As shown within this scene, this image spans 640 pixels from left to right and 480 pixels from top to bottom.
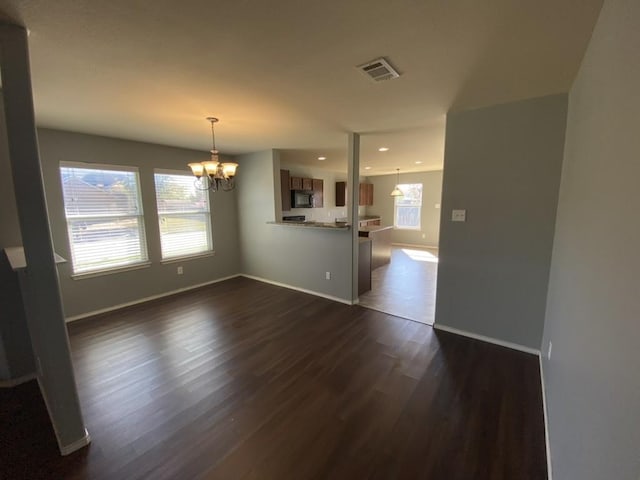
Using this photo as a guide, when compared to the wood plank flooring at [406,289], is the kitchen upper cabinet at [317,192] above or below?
above

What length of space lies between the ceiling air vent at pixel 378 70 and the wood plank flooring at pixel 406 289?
2.77 metres

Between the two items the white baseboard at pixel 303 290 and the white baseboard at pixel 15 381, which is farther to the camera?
the white baseboard at pixel 303 290

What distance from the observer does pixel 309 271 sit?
14.7 ft

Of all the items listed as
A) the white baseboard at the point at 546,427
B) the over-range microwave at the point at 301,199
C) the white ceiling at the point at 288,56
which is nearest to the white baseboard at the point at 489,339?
the white baseboard at the point at 546,427

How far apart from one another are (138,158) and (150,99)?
2000 millimetres

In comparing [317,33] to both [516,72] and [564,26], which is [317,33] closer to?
[564,26]

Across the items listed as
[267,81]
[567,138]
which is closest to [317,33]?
[267,81]

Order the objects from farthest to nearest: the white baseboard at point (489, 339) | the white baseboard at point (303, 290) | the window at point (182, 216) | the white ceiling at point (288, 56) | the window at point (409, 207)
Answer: the window at point (409, 207), the window at point (182, 216), the white baseboard at point (303, 290), the white baseboard at point (489, 339), the white ceiling at point (288, 56)

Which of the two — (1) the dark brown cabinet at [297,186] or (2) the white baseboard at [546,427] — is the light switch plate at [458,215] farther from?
(1) the dark brown cabinet at [297,186]

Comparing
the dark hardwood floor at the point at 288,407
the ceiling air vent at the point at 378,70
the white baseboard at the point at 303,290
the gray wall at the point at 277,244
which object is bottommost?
the dark hardwood floor at the point at 288,407

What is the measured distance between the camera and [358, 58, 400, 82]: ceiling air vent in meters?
1.77

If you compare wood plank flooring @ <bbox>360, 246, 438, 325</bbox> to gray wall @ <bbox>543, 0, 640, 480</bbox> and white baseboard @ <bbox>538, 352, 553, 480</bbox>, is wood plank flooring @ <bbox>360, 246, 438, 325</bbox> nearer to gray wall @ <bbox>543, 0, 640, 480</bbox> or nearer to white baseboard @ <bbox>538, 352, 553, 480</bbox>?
white baseboard @ <bbox>538, 352, 553, 480</bbox>

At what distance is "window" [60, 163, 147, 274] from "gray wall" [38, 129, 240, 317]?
0.27ft

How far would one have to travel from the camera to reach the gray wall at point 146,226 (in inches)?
130
